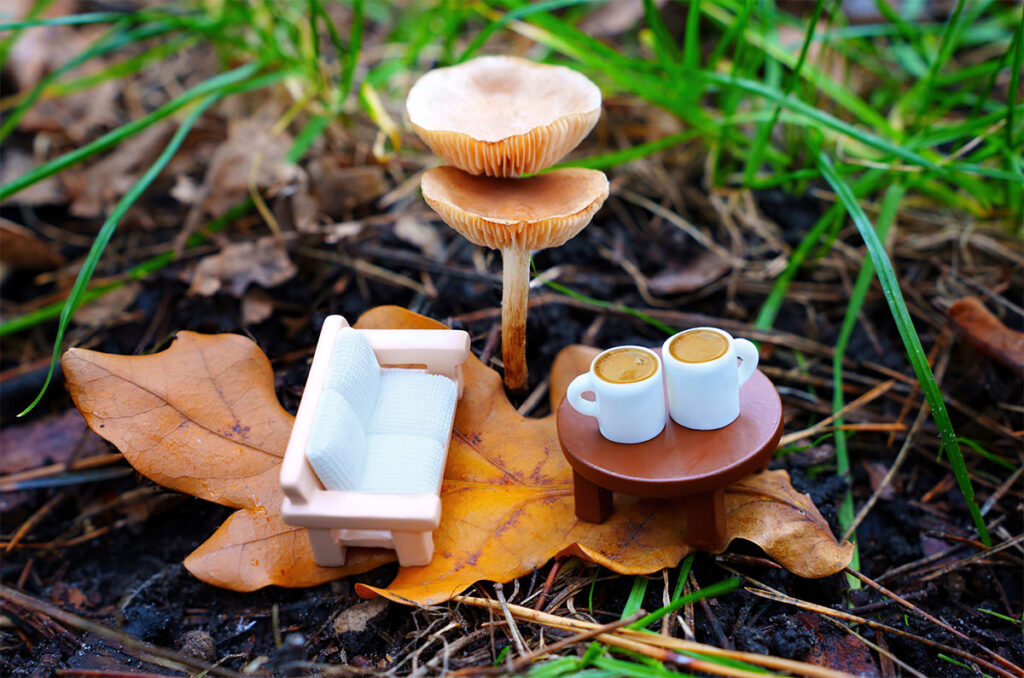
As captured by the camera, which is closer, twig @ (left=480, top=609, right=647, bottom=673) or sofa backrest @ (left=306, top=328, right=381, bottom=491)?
twig @ (left=480, top=609, right=647, bottom=673)

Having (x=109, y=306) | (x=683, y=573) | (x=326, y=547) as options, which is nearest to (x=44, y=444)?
(x=109, y=306)

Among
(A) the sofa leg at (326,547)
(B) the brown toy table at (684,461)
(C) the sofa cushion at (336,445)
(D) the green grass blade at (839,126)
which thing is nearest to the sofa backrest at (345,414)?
(C) the sofa cushion at (336,445)

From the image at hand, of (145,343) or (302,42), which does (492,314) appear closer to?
(145,343)

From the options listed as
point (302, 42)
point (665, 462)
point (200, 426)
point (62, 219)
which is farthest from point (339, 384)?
point (62, 219)

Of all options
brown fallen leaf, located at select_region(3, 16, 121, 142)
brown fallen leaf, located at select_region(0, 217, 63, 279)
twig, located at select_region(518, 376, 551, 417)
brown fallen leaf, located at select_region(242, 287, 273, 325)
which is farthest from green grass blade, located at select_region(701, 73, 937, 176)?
brown fallen leaf, located at select_region(3, 16, 121, 142)

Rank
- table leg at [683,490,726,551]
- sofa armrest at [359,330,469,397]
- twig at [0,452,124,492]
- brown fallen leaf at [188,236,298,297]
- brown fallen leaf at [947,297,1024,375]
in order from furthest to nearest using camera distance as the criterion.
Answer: brown fallen leaf at [188,236,298,297], twig at [0,452,124,492], brown fallen leaf at [947,297,1024,375], sofa armrest at [359,330,469,397], table leg at [683,490,726,551]

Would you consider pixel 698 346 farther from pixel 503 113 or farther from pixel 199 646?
pixel 199 646

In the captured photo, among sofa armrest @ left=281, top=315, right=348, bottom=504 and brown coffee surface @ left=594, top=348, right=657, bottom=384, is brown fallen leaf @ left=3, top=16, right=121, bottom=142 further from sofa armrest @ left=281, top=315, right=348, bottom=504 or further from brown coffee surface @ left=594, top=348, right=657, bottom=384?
brown coffee surface @ left=594, top=348, right=657, bottom=384
